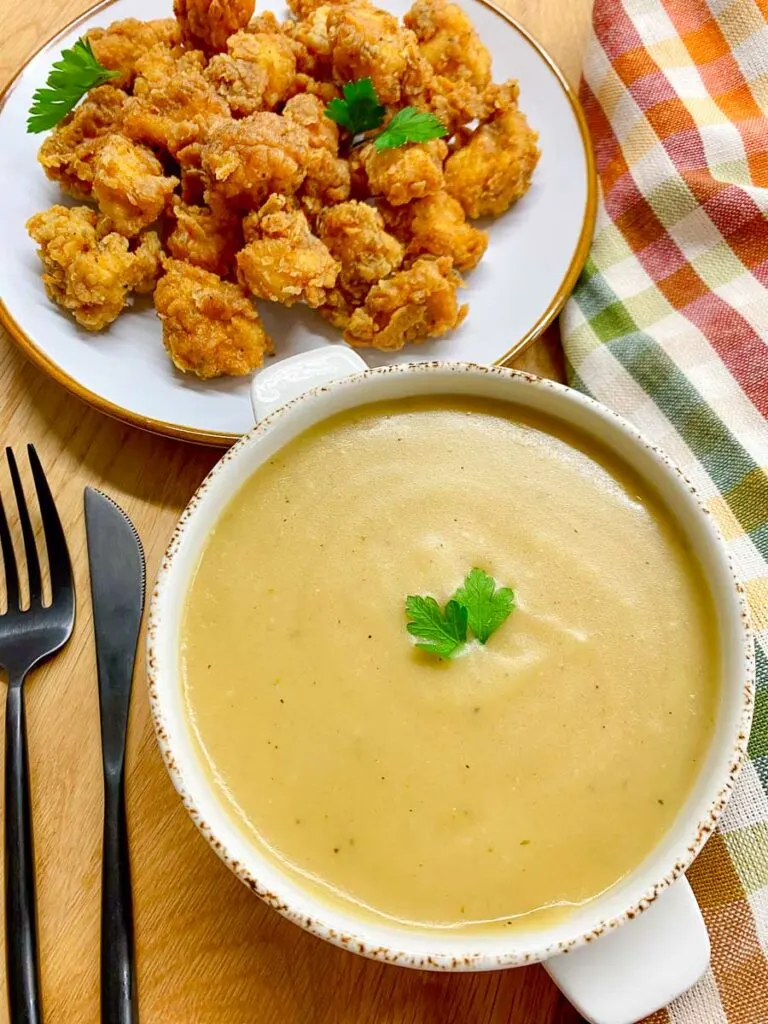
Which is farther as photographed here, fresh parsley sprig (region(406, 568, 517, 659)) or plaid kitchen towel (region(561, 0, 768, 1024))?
plaid kitchen towel (region(561, 0, 768, 1024))

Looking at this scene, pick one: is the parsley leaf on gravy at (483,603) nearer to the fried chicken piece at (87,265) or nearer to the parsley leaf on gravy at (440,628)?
the parsley leaf on gravy at (440,628)

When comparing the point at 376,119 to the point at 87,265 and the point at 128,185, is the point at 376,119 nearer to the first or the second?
the point at 128,185

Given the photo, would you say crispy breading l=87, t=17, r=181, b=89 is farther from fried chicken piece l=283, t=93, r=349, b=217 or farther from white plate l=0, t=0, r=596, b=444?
fried chicken piece l=283, t=93, r=349, b=217

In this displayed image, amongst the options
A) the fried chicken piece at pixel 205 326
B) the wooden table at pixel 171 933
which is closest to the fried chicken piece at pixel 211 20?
the fried chicken piece at pixel 205 326

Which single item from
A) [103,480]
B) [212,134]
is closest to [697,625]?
[103,480]

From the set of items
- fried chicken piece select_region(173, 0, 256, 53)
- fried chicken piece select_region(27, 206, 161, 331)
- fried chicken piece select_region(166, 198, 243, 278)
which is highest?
fried chicken piece select_region(173, 0, 256, 53)

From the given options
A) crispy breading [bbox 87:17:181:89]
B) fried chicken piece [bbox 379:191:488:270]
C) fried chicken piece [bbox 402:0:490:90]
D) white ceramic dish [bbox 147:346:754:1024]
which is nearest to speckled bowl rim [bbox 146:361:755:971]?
white ceramic dish [bbox 147:346:754:1024]
